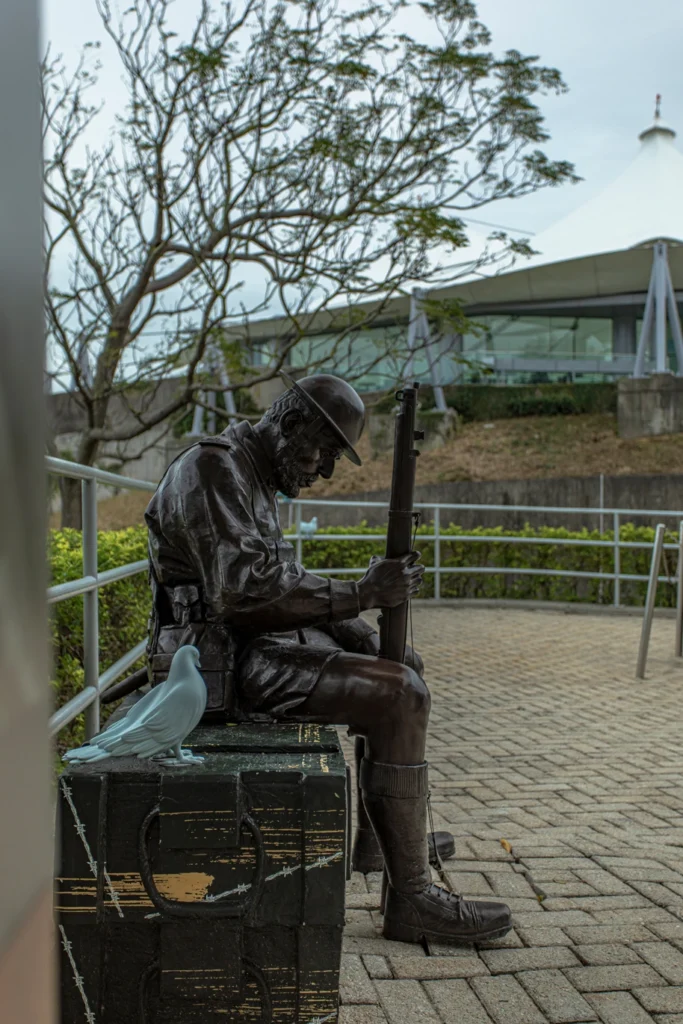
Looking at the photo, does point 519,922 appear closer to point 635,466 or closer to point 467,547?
point 467,547

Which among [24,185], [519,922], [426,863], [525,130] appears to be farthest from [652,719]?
[525,130]

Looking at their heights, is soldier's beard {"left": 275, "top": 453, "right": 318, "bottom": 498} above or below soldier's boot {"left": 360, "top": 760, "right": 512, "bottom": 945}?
above

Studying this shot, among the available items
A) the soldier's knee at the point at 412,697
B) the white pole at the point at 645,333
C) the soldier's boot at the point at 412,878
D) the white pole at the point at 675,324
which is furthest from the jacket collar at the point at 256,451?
the white pole at the point at 675,324

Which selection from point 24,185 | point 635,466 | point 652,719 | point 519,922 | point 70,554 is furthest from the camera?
point 635,466

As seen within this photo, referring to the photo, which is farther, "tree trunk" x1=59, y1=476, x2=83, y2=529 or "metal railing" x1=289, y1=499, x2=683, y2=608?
"metal railing" x1=289, y1=499, x2=683, y2=608

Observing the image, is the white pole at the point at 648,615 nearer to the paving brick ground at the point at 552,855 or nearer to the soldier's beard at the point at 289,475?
the paving brick ground at the point at 552,855

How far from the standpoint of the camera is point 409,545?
113 inches

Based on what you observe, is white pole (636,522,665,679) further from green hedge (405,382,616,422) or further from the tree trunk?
green hedge (405,382,616,422)

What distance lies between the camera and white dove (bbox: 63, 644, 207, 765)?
2279 millimetres

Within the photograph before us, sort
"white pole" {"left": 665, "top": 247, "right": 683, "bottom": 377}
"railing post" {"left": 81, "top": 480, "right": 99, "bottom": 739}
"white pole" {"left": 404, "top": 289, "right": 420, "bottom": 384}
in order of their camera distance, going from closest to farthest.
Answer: "railing post" {"left": 81, "top": 480, "right": 99, "bottom": 739} < "white pole" {"left": 404, "top": 289, "right": 420, "bottom": 384} < "white pole" {"left": 665, "top": 247, "right": 683, "bottom": 377}

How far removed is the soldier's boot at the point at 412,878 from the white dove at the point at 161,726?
0.67 metres

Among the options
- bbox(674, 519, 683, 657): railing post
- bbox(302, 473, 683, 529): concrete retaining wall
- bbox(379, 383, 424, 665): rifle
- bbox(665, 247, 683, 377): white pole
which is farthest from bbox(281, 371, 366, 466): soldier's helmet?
bbox(665, 247, 683, 377): white pole

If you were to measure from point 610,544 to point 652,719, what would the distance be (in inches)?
241

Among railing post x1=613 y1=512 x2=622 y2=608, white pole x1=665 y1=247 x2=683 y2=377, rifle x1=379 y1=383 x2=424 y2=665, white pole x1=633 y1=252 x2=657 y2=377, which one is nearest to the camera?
rifle x1=379 y1=383 x2=424 y2=665
